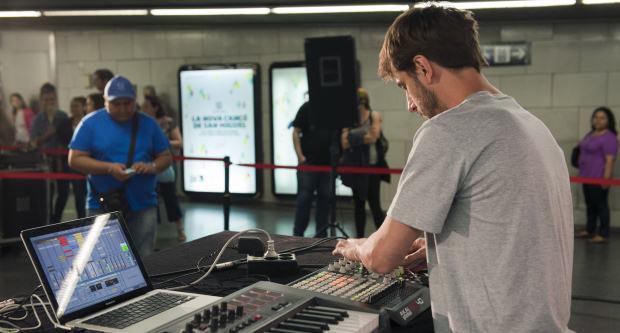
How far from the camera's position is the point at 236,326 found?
1268 millimetres

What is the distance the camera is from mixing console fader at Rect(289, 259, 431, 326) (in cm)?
150

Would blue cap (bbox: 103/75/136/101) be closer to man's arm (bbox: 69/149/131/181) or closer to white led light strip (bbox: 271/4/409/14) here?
man's arm (bbox: 69/149/131/181)

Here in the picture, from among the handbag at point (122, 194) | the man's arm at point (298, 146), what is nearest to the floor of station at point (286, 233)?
the handbag at point (122, 194)

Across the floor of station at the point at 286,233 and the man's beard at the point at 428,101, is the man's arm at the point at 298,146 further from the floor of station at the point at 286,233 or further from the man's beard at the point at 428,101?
the man's beard at the point at 428,101

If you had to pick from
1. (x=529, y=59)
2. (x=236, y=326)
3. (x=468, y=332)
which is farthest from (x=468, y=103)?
(x=529, y=59)

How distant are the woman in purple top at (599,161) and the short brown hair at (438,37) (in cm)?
539

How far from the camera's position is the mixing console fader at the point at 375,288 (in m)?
1.50

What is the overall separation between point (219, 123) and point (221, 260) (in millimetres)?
6260

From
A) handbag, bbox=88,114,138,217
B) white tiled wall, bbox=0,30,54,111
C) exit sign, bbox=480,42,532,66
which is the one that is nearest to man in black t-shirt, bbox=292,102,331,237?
handbag, bbox=88,114,138,217

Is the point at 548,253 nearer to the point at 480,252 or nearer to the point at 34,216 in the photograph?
the point at 480,252

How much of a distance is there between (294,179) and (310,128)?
8.86ft

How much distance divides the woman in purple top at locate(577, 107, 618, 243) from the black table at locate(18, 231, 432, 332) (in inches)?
182

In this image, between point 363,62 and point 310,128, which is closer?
point 310,128

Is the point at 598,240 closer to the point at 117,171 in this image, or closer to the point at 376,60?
the point at 376,60
